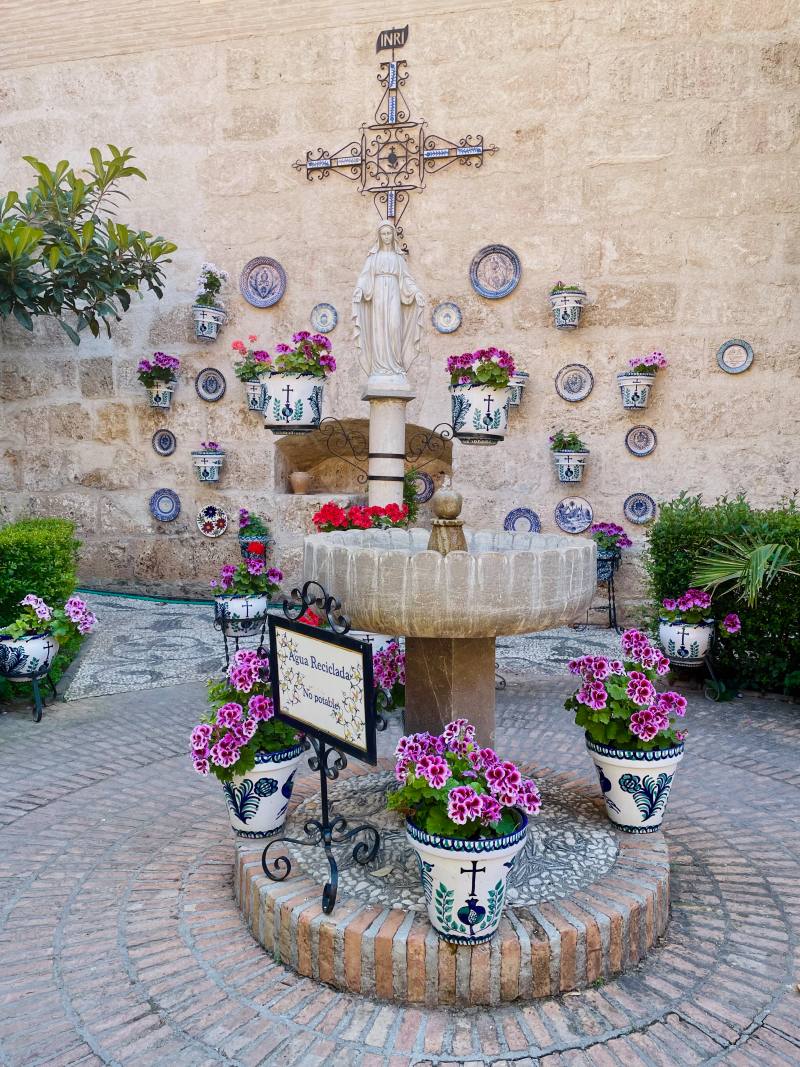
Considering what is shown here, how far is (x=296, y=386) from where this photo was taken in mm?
5180

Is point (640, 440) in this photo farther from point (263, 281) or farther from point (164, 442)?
point (164, 442)

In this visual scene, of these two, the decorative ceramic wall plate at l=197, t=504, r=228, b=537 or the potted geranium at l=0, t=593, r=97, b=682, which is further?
the decorative ceramic wall plate at l=197, t=504, r=228, b=537

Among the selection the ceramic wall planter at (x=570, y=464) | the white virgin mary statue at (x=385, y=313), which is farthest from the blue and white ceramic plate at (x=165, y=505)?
the ceramic wall planter at (x=570, y=464)

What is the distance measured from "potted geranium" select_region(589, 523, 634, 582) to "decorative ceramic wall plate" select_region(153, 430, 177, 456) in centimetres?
475

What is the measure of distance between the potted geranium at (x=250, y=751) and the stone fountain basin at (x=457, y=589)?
0.51 metres

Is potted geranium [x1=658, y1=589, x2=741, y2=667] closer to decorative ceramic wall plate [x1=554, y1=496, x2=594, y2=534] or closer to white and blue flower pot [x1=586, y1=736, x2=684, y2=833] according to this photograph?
white and blue flower pot [x1=586, y1=736, x2=684, y2=833]

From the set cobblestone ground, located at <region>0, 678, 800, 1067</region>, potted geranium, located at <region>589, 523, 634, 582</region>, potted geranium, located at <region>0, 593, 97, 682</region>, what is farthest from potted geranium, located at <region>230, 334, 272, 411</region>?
potted geranium, located at <region>589, 523, 634, 582</region>

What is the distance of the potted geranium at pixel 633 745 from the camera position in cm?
274

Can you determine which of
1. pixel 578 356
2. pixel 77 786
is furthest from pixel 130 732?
pixel 578 356

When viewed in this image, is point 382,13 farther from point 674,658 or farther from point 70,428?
point 674,658

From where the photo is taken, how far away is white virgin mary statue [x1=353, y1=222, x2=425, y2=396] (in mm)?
5238

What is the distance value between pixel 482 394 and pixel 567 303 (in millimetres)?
2561

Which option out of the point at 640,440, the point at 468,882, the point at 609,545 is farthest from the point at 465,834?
the point at 640,440

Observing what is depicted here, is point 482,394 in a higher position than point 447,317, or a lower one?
lower
